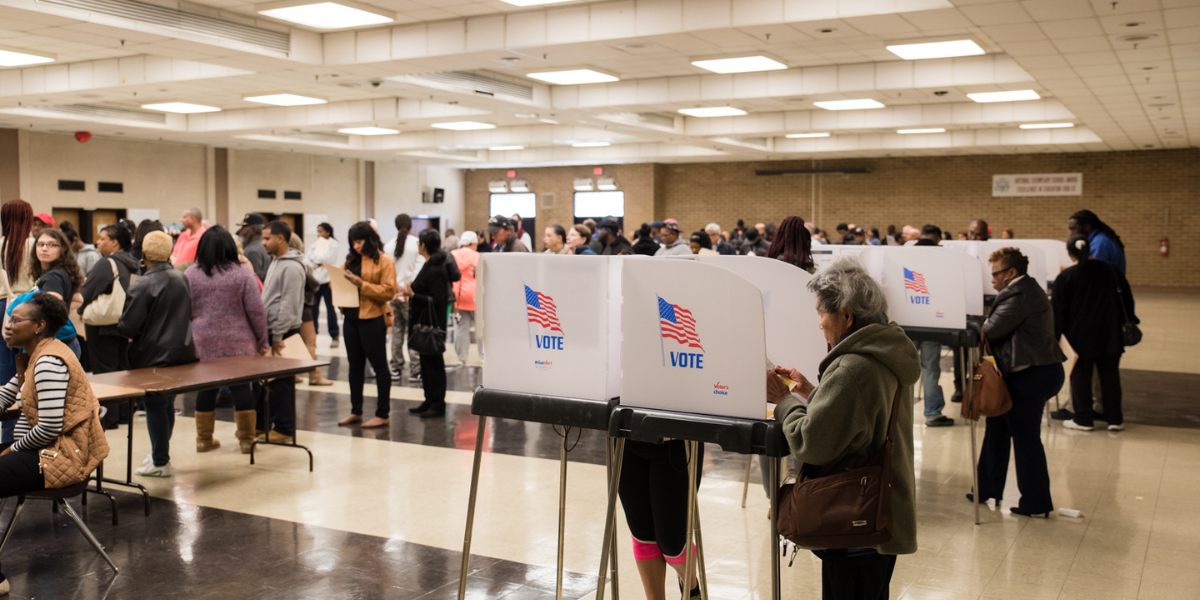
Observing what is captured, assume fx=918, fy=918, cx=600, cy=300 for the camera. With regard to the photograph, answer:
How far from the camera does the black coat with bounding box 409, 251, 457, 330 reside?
7.34 metres

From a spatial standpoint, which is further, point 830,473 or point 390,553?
point 390,553

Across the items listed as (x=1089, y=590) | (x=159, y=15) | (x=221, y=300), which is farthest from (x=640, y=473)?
(x=159, y=15)

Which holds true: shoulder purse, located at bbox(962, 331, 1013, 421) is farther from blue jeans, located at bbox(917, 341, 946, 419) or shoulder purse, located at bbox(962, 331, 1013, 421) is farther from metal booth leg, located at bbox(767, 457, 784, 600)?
blue jeans, located at bbox(917, 341, 946, 419)

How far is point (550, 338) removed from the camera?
287cm

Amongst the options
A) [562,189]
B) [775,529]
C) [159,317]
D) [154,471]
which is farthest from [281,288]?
[562,189]

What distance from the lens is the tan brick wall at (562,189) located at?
25312 mm

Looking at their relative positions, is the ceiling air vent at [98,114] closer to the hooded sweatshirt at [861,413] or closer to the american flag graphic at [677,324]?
the american flag graphic at [677,324]

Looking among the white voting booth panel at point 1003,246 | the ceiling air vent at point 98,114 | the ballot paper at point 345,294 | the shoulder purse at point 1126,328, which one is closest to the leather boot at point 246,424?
the ballot paper at point 345,294

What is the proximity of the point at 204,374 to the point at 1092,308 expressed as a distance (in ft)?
20.2

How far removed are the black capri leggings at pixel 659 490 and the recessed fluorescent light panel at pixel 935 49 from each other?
8.56m

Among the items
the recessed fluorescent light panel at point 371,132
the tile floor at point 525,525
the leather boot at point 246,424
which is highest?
the recessed fluorescent light panel at point 371,132

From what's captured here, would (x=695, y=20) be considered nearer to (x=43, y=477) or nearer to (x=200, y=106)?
(x=43, y=477)

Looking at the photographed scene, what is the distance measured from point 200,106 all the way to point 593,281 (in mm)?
15023

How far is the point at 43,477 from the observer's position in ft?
12.4
